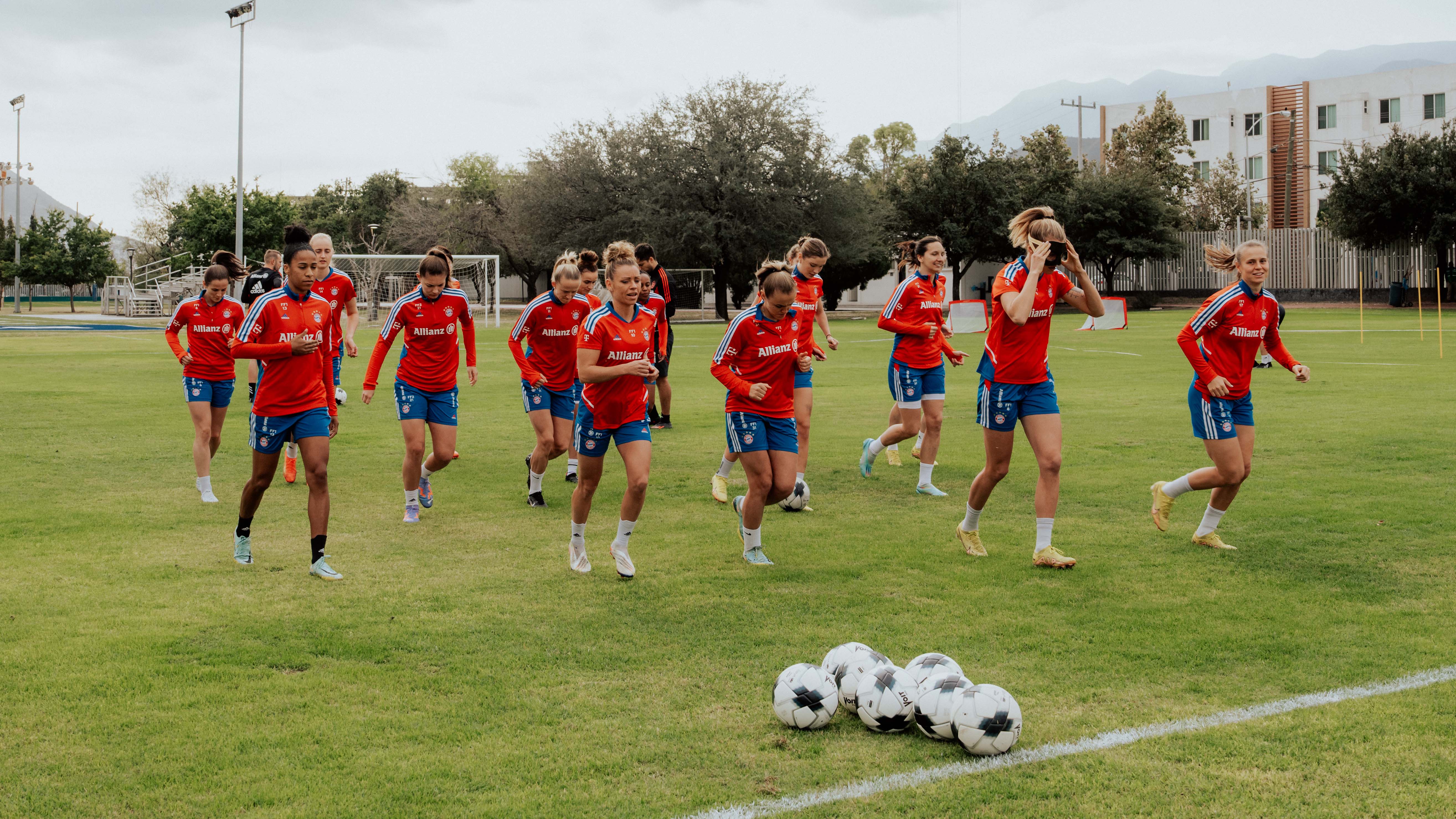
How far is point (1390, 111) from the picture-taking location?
6812 cm

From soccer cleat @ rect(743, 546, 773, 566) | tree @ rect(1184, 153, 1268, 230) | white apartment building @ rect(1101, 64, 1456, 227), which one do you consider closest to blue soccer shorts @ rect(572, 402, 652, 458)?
soccer cleat @ rect(743, 546, 773, 566)

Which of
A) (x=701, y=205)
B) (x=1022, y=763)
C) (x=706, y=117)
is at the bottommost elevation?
(x=1022, y=763)

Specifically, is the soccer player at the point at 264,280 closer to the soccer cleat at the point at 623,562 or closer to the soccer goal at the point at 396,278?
the soccer cleat at the point at 623,562

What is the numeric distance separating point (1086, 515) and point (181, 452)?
9.46 meters

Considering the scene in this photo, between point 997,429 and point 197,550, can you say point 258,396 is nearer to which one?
point 197,550

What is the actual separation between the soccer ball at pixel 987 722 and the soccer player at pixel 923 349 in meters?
5.28

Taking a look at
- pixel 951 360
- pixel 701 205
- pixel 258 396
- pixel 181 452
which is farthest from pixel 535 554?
pixel 701 205

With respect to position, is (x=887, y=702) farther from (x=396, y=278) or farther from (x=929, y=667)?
(x=396, y=278)

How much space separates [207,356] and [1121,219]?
52.4 metres

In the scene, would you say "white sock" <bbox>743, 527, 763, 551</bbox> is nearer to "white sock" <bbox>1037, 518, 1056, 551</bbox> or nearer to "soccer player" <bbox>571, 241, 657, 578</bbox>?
"soccer player" <bbox>571, 241, 657, 578</bbox>

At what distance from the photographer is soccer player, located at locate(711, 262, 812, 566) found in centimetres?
693

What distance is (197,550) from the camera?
755 cm

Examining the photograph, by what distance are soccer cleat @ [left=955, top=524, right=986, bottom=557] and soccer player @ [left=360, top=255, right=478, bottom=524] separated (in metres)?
3.94

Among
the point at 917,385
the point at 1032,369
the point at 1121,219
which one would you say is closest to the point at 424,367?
the point at 917,385
